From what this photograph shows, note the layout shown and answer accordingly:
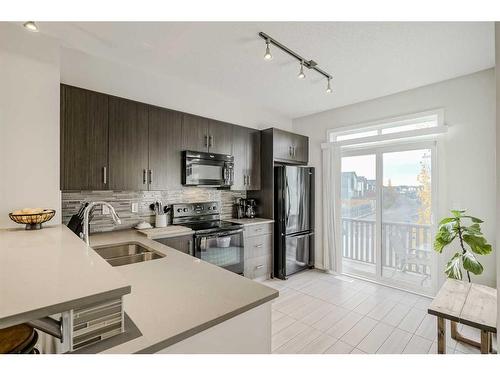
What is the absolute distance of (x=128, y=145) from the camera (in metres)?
2.51

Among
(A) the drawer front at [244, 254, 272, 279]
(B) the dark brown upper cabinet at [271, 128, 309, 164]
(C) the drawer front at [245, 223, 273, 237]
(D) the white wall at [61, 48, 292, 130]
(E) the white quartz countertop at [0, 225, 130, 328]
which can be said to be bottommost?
(A) the drawer front at [244, 254, 272, 279]

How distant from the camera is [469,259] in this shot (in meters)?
2.38

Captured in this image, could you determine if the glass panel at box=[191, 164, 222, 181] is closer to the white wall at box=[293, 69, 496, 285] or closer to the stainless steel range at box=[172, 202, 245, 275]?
the stainless steel range at box=[172, 202, 245, 275]

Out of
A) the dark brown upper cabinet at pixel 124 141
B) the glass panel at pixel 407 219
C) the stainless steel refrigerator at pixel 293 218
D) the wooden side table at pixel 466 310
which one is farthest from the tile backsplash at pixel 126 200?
the wooden side table at pixel 466 310

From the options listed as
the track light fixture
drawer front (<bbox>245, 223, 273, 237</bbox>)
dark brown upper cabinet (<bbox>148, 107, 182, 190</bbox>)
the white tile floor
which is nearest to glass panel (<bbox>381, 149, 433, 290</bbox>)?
the white tile floor

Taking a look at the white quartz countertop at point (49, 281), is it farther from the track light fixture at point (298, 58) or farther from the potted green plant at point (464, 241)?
the potted green plant at point (464, 241)

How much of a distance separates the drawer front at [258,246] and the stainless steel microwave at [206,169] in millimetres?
858

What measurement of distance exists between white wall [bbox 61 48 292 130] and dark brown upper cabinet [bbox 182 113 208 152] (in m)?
0.33

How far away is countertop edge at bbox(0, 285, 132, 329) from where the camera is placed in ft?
1.83

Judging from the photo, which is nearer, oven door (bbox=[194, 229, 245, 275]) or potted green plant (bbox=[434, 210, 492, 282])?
potted green plant (bbox=[434, 210, 492, 282])

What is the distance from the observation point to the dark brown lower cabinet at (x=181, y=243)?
2.55 meters

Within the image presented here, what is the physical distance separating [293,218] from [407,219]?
1537 millimetres

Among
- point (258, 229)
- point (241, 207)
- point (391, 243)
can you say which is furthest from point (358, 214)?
point (241, 207)

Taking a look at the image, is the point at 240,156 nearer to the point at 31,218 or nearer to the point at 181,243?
the point at 181,243
